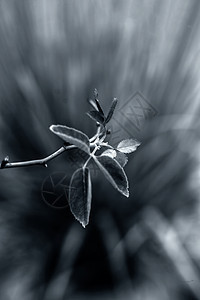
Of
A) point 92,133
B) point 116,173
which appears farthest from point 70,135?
point 92,133

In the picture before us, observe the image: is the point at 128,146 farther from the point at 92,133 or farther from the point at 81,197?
the point at 92,133

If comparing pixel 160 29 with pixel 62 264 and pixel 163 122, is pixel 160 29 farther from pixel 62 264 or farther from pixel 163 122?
pixel 62 264

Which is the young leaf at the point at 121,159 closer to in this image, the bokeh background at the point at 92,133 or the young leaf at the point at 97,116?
the young leaf at the point at 97,116

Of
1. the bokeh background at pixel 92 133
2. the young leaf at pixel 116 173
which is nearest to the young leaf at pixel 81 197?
the young leaf at pixel 116 173

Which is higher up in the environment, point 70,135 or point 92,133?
point 70,135

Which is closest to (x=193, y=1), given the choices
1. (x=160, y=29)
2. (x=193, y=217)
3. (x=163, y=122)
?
(x=160, y=29)

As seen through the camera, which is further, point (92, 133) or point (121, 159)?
point (92, 133)

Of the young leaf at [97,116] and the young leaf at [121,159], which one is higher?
the young leaf at [97,116]
